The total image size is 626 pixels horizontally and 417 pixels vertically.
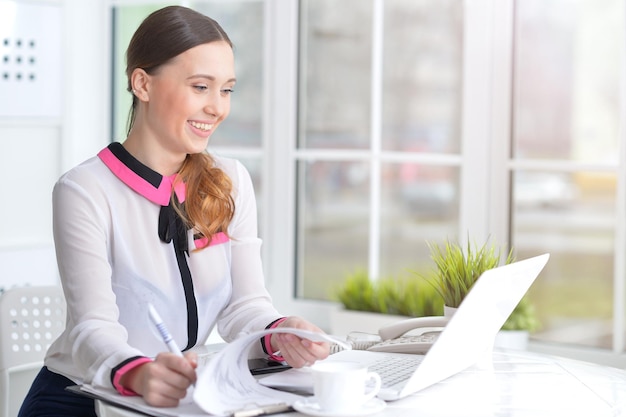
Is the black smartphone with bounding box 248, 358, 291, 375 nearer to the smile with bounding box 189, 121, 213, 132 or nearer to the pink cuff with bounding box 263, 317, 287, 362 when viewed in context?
the pink cuff with bounding box 263, 317, 287, 362

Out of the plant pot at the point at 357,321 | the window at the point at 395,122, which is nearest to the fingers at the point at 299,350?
the plant pot at the point at 357,321

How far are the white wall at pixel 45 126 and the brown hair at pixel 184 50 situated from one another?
154 cm

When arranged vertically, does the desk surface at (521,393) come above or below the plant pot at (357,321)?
above

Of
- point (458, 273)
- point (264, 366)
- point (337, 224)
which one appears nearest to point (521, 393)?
point (458, 273)

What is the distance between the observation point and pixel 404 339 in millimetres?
1744

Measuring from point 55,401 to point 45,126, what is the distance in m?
1.87

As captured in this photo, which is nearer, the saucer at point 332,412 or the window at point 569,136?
the saucer at point 332,412

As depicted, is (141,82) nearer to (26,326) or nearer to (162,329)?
(162,329)

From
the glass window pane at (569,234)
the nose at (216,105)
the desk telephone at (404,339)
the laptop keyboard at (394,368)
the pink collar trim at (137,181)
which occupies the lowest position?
the glass window pane at (569,234)

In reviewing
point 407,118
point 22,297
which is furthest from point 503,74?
point 407,118

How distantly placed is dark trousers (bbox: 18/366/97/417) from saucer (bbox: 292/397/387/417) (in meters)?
0.51

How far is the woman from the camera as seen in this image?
64.6 inches

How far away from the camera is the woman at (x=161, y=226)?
5.38ft

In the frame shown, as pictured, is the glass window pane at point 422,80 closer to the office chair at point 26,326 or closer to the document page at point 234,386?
the office chair at point 26,326
